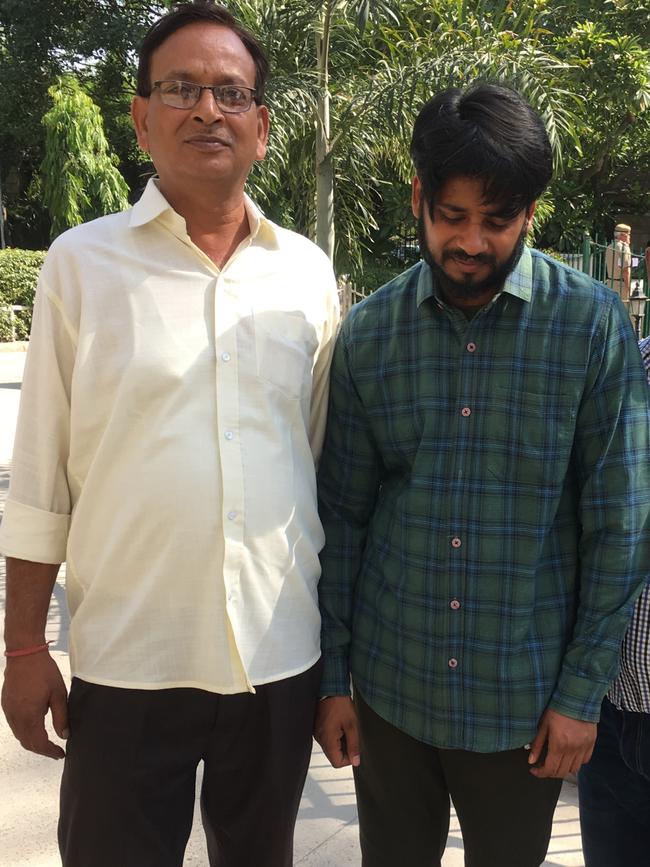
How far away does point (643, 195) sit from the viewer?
2014 centimetres

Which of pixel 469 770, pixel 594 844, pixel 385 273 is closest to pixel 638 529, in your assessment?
pixel 469 770

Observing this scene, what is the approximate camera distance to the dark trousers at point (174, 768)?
1.81m

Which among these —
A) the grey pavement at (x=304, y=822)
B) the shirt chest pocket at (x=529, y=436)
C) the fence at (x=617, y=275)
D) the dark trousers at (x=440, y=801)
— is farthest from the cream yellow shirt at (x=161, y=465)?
the fence at (x=617, y=275)

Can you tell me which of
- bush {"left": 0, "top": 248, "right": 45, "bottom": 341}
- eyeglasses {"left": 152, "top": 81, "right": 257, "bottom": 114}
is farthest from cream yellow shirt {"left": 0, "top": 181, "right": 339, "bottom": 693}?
bush {"left": 0, "top": 248, "right": 45, "bottom": 341}

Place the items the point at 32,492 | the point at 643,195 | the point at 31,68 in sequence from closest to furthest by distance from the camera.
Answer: the point at 32,492 < the point at 643,195 < the point at 31,68

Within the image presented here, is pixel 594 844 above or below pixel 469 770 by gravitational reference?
below

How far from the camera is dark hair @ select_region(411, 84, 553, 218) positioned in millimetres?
1664

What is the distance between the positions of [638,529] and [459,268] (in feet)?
2.01

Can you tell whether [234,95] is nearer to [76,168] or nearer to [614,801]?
[614,801]

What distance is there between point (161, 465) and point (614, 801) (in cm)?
123

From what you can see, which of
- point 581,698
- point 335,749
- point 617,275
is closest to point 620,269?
point 617,275

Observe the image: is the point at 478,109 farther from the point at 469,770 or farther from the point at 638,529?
the point at 469,770

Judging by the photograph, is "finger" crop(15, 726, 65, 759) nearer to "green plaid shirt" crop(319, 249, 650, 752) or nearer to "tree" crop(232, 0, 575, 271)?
"green plaid shirt" crop(319, 249, 650, 752)

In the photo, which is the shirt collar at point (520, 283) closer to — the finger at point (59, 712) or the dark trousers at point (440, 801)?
the dark trousers at point (440, 801)
